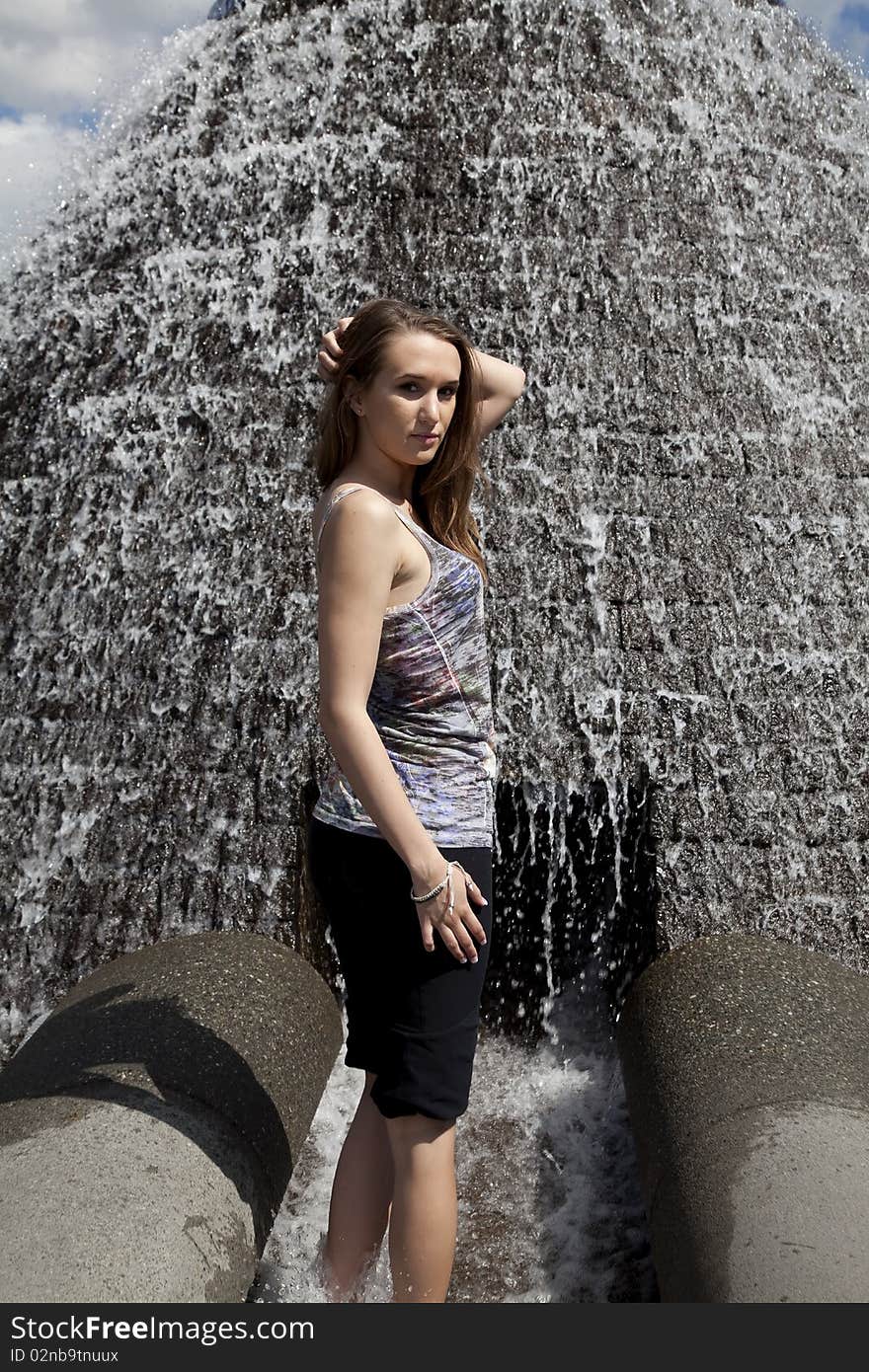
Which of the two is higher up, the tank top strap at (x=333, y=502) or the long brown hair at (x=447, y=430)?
the long brown hair at (x=447, y=430)

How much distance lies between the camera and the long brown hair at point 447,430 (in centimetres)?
204

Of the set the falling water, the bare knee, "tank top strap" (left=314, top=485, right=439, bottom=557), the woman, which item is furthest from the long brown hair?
the falling water

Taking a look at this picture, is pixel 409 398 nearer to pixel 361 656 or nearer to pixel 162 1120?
pixel 361 656

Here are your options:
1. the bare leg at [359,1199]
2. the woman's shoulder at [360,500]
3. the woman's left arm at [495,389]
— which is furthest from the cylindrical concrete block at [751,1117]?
the woman's left arm at [495,389]

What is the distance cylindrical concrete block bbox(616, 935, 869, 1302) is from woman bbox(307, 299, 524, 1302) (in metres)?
0.54

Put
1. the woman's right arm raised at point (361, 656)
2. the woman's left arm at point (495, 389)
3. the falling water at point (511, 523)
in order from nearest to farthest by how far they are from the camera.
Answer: the woman's right arm raised at point (361, 656) → the woman's left arm at point (495, 389) → the falling water at point (511, 523)

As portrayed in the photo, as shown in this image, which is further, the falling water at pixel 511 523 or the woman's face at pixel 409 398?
the falling water at pixel 511 523

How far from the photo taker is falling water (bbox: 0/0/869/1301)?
12.6ft

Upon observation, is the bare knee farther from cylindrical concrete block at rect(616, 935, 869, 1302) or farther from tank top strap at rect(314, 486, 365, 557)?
tank top strap at rect(314, 486, 365, 557)

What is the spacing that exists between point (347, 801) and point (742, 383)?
120 inches

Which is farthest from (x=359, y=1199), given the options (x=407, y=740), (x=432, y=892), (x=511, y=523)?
(x=511, y=523)

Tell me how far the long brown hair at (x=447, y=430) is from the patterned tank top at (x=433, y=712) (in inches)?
4.9

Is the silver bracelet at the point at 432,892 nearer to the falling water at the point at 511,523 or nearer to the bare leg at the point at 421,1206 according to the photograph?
the bare leg at the point at 421,1206

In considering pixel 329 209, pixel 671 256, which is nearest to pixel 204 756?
pixel 329 209
